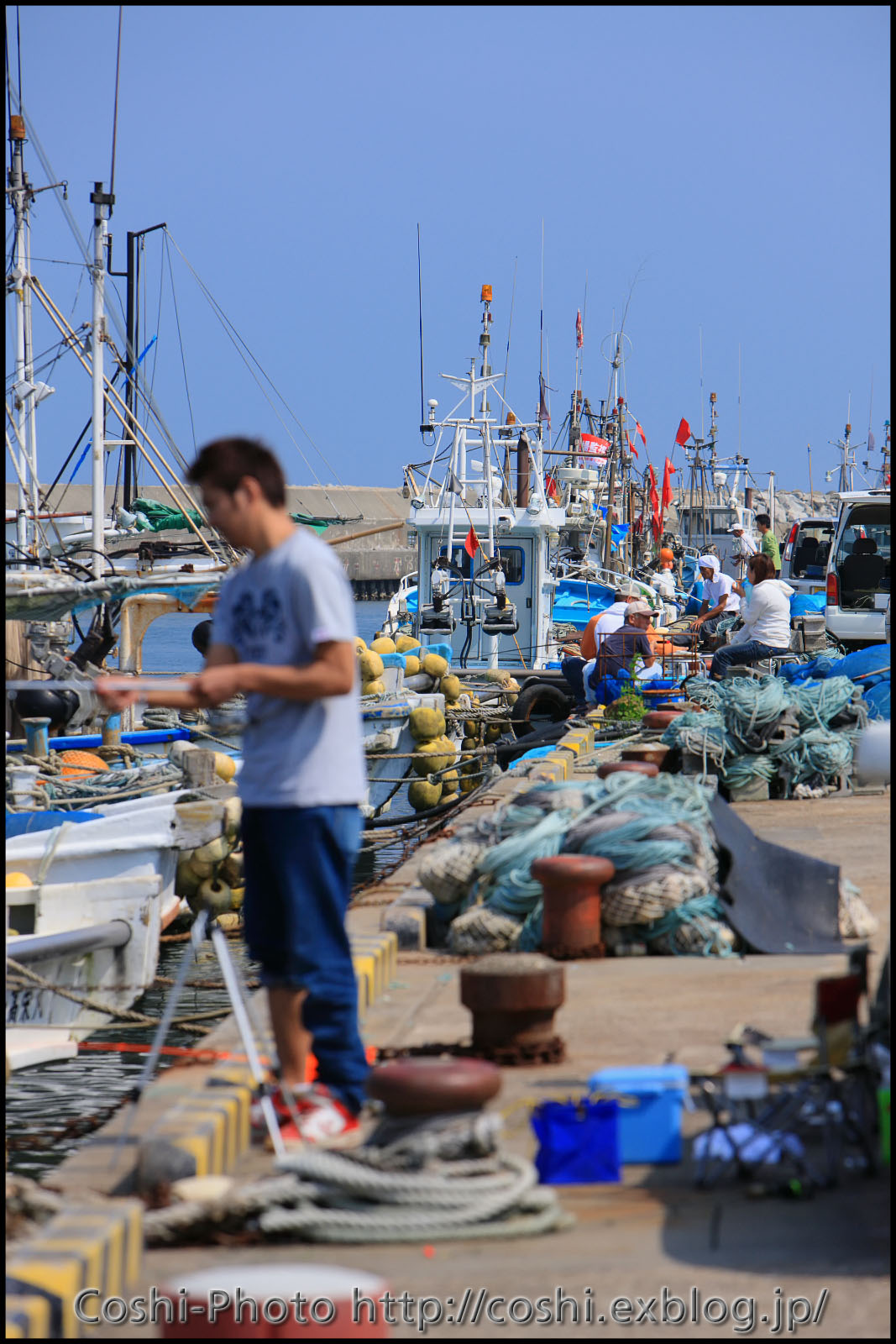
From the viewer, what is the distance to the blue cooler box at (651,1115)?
3564 millimetres

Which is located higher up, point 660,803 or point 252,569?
point 252,569

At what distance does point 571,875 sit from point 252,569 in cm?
266

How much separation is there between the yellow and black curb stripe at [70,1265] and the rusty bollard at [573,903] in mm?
2925

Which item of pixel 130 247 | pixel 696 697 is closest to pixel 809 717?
pixel 696 697

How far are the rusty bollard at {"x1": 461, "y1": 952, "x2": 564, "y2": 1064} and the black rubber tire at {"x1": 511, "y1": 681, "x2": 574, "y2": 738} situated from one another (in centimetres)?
1458

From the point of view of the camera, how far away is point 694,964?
5.91 m

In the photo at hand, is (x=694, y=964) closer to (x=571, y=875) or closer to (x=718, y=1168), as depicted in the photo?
(x=571, y=875)

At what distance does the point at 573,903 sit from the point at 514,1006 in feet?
5.32

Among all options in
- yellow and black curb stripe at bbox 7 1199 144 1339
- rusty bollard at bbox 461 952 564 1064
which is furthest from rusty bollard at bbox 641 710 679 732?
yellow and black curb stripe at bbox 7 1199 144 1339

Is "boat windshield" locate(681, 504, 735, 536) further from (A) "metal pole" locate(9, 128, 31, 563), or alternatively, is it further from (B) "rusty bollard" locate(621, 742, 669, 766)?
(B) "rusty bollard" locate(621, 742, 669, 766)

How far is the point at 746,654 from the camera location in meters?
13.1

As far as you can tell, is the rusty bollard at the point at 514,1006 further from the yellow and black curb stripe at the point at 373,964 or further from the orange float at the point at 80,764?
the orange float at the point at 80,764

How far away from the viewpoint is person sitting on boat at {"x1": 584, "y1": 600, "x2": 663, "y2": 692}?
15.2 metres

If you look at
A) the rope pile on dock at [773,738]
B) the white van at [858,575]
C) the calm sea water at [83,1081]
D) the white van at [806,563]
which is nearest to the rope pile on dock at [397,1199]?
the calm sea water at [83,1081]
